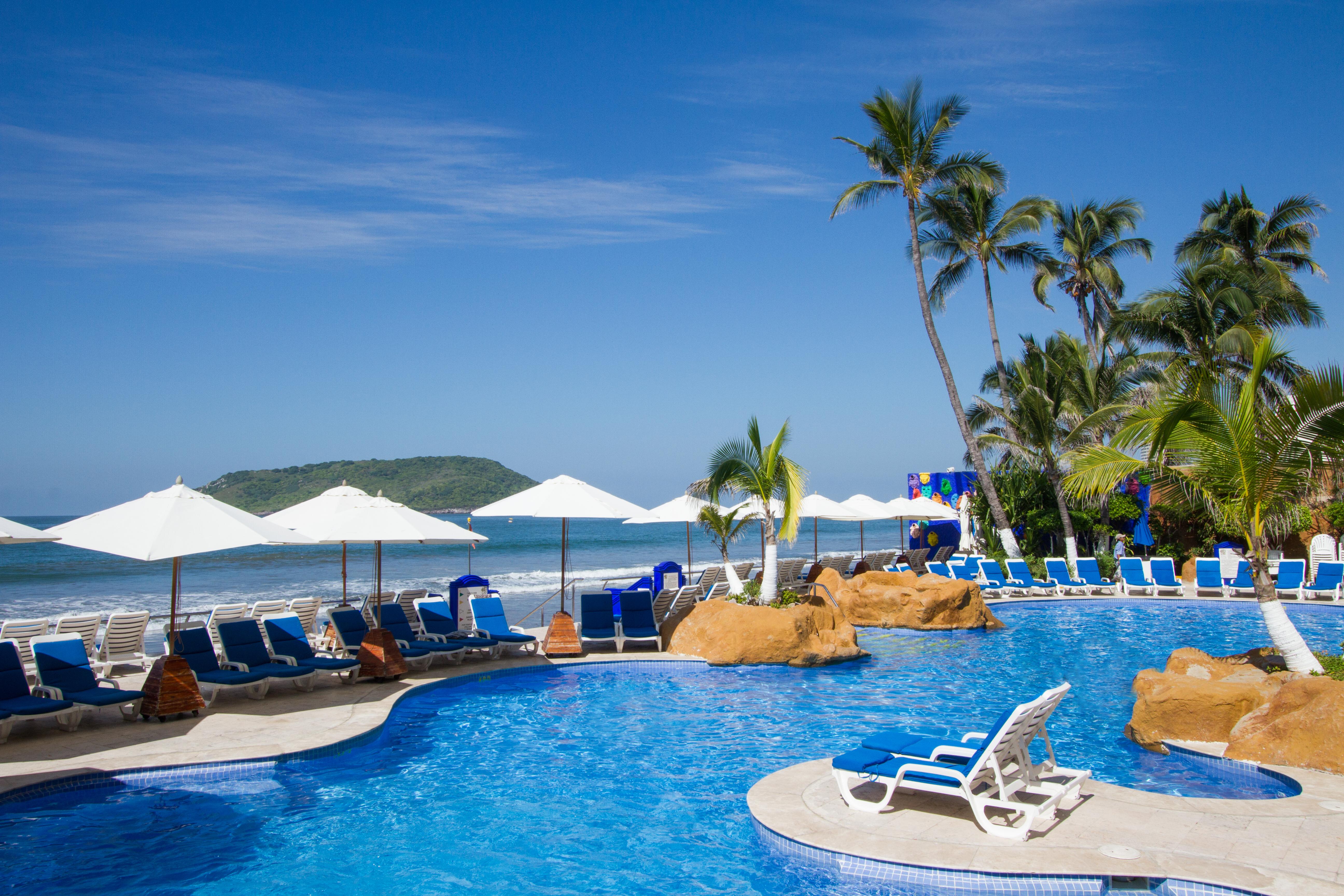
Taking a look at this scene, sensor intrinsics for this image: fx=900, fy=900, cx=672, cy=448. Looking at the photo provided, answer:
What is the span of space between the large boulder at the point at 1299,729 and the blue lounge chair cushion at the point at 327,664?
29.4 feet

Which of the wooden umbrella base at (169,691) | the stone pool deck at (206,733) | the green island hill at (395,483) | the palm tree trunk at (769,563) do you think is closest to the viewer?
the stone pool deck at (206,733)

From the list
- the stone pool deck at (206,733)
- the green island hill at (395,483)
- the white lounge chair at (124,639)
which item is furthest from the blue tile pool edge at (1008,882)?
the green island hill at (395,483)

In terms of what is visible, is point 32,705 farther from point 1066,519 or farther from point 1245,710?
point 1066,519

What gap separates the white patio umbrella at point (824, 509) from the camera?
2067 centimetres

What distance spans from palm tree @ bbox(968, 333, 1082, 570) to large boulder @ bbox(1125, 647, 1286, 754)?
1461 centimetres

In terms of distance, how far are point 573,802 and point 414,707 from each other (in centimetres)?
396

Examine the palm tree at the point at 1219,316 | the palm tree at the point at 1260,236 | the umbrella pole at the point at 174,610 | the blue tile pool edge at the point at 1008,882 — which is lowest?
the blue tile pool edge at the point at 1008,882

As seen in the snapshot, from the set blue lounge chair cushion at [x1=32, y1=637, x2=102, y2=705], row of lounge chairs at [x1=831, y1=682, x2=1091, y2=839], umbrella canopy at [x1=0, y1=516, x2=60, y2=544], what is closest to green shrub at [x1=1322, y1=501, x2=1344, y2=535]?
row of lounge chairs at [x1=831, y1=682, x2=1091, y2=839]

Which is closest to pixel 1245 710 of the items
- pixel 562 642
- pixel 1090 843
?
pixel 1090 843

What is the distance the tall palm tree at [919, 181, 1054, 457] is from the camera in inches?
972

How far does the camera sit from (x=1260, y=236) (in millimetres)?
27781

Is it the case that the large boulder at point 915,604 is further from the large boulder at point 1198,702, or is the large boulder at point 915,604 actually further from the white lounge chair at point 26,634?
the white lounge chair at point 26,634

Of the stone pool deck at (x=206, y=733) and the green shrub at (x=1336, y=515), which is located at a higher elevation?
the green shrub at (x=1336, y=515)

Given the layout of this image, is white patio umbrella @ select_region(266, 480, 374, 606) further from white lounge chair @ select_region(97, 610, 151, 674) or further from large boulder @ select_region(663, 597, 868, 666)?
large boulder @ select_region(663, 597, 868, 666)
